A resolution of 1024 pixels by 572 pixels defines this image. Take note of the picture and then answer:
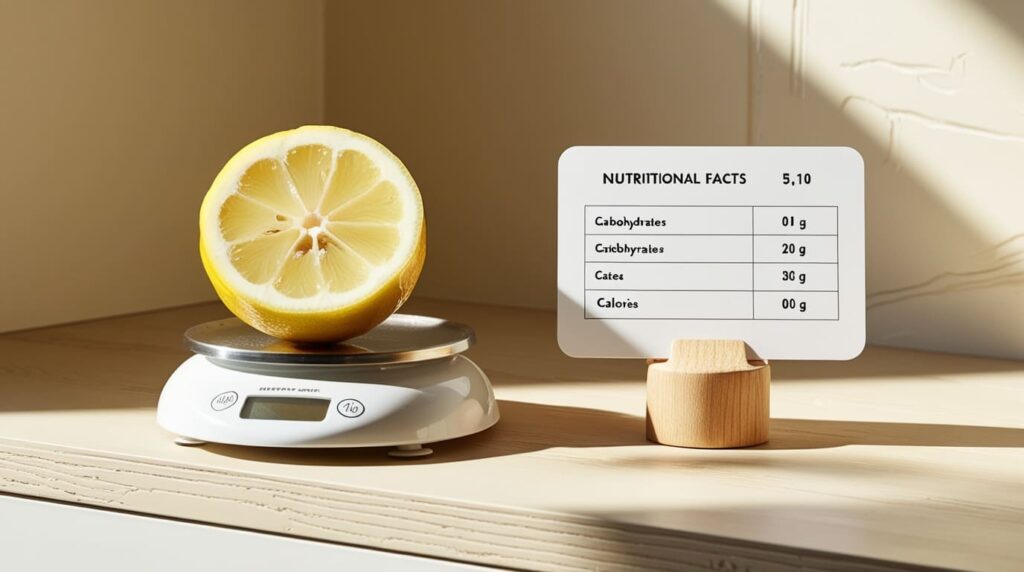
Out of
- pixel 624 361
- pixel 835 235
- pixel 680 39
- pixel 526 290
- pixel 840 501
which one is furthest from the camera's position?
pixel 526 290

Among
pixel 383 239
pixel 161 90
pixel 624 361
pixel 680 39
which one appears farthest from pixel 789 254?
pixel 161 90

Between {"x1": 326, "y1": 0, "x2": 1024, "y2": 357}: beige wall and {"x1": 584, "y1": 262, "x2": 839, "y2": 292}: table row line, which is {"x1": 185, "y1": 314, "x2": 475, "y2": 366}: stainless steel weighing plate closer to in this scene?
{"x1": 584, "y1": 262, "x2": 839, "y2": 292}: table row line

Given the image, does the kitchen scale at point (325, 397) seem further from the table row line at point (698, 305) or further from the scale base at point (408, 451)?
the table row line at point (698, 305)

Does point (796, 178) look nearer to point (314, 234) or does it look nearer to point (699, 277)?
point (699, 277)

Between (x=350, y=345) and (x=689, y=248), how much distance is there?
284 mm

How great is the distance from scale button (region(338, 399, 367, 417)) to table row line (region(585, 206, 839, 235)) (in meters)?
0.23

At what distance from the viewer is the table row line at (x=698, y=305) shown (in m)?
0.96

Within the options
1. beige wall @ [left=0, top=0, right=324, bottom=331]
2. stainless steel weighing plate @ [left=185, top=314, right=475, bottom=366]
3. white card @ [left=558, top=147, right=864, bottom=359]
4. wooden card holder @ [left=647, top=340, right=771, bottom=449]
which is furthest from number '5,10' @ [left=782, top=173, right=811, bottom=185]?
beige wall @ [left=0, top=0, right=324, bottom=331]

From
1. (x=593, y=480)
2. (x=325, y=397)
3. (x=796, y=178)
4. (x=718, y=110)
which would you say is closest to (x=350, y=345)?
(x=325, y=397)

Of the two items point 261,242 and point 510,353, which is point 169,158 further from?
point 261,242

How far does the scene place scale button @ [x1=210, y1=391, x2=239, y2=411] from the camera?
3.04 feet

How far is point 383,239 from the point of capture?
0.96 metres

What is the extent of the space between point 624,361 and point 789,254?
47 centimetres

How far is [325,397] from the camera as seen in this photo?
0.92 meters
